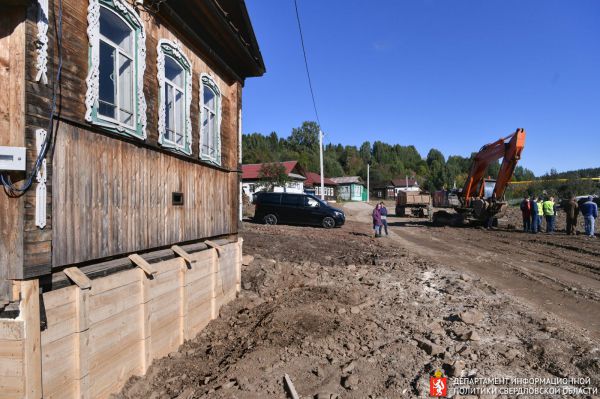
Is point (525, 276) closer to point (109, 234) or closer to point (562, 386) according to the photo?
point (562, 386)

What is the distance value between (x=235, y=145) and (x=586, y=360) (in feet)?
23.2

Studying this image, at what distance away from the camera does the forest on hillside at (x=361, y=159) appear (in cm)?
9494

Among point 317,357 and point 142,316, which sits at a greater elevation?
point 142,316

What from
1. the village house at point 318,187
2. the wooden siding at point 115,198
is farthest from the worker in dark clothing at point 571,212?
the village house at point 318,187

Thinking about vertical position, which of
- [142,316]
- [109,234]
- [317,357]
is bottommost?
[317,357]

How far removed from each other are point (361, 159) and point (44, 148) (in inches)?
5138

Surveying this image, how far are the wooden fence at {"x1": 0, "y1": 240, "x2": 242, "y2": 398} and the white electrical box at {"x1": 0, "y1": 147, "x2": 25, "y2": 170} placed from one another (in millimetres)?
914

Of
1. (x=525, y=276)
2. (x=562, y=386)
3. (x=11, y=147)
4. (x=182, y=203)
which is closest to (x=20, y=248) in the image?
(x=11, y=147)

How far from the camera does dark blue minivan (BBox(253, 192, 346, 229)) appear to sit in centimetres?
1970

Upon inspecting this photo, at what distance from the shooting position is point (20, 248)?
3318mm

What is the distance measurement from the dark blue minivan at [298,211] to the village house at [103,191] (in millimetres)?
12241

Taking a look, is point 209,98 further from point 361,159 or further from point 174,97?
point 361,159

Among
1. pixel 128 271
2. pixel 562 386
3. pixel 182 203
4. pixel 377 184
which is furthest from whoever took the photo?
pixel 377 184

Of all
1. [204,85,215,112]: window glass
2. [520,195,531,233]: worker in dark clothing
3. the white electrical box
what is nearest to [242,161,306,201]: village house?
[520,195,531,233]: worker in dark clothing
